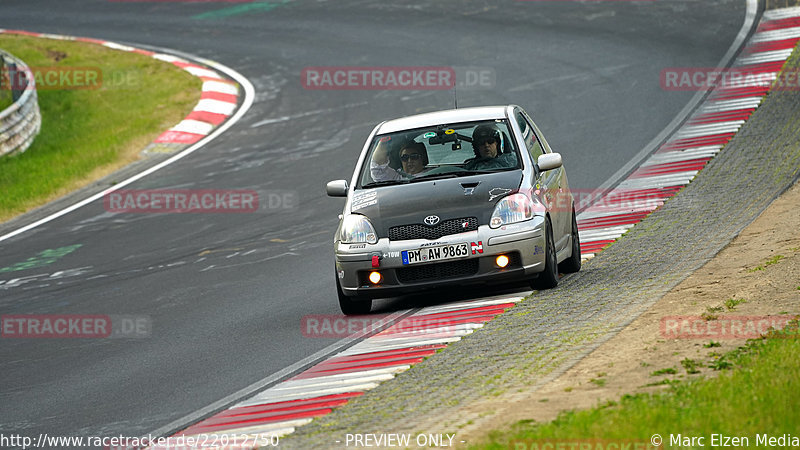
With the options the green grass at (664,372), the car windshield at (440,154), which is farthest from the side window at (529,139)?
the green grass at (664,372)

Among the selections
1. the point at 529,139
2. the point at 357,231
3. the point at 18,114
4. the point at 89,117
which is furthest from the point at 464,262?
the point at 89,117

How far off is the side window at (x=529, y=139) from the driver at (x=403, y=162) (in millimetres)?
982

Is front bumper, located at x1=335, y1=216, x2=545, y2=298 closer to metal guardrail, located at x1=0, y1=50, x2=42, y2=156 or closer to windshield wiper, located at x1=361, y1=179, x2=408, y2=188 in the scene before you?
windshield wiper, located at x1=361, y1=179, x2=408, y2=188

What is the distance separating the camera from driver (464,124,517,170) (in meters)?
11.5

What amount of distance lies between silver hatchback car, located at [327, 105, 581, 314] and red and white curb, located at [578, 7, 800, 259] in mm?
1952

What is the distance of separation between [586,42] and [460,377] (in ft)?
60.1

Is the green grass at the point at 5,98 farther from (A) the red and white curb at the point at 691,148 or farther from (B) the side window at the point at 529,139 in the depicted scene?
(B) the side window at the point at 529,139

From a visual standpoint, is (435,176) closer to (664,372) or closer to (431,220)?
(431,220)

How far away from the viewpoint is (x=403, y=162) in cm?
1171

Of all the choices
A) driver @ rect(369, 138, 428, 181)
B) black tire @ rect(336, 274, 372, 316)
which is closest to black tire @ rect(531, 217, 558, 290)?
driver @ rect(369, 138, 428, 181)

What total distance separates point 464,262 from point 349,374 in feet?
6.93

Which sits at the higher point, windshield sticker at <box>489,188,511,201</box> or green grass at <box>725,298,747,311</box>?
windshield sticker at <box>489,188,511,201</box>

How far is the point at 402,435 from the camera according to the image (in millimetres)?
7059

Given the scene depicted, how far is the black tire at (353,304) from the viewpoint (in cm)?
1105
